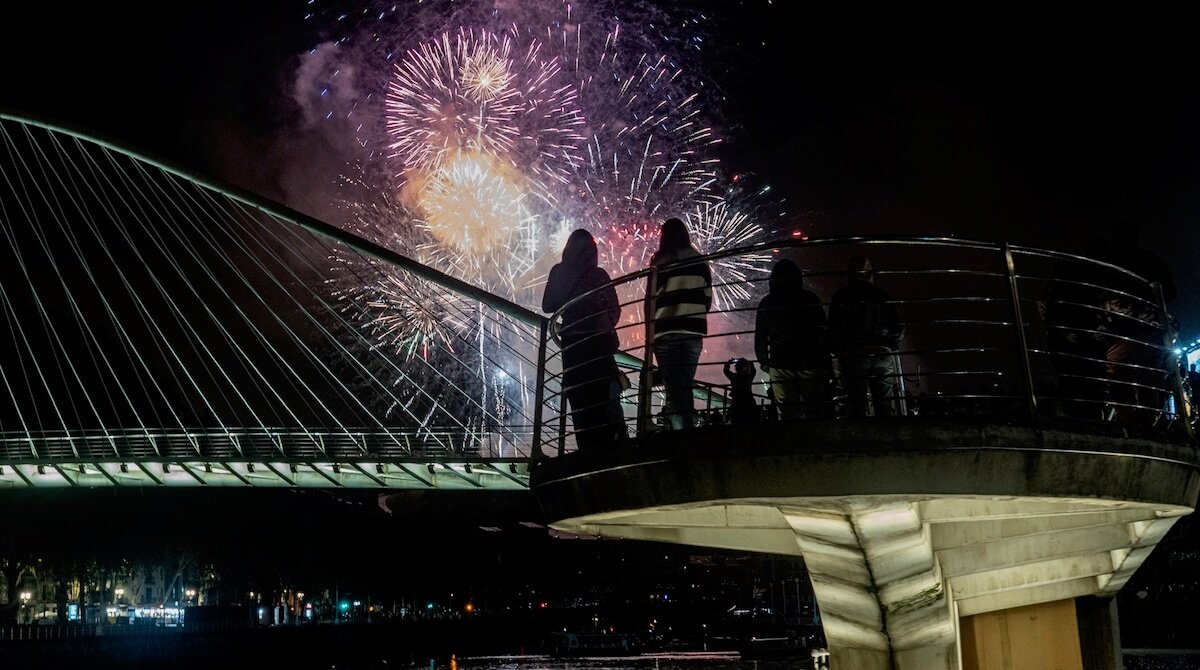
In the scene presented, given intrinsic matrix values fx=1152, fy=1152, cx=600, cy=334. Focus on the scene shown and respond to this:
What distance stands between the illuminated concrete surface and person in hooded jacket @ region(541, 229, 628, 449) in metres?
0.57

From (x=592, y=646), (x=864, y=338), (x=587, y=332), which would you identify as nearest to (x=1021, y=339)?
(x=864, y=338)

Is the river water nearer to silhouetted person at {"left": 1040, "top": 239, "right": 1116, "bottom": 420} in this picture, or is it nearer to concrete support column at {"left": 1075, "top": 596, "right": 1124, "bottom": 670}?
→ concrete support column at {"left": 1075, "top": 596, "right": 1124, "bottom": 670}

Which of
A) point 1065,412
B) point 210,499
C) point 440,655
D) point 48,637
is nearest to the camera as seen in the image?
point 1065,412

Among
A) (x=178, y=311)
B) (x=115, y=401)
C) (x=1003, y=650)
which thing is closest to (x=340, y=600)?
(x=115, y=401)

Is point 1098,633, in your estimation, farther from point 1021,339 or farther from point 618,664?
point 618,664

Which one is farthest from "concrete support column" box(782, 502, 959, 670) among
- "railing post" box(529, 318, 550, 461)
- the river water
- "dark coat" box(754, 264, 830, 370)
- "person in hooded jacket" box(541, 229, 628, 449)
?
the river water

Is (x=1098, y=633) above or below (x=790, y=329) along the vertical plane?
below

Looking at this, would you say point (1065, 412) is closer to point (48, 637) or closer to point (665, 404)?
point (665, 404)

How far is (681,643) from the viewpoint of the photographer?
89000 mm

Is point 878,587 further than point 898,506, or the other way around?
point 878,587

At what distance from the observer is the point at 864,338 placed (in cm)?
718

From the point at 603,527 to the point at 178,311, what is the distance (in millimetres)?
25268

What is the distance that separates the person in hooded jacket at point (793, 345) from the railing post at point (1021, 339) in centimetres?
111

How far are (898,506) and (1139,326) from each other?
9.80ft
